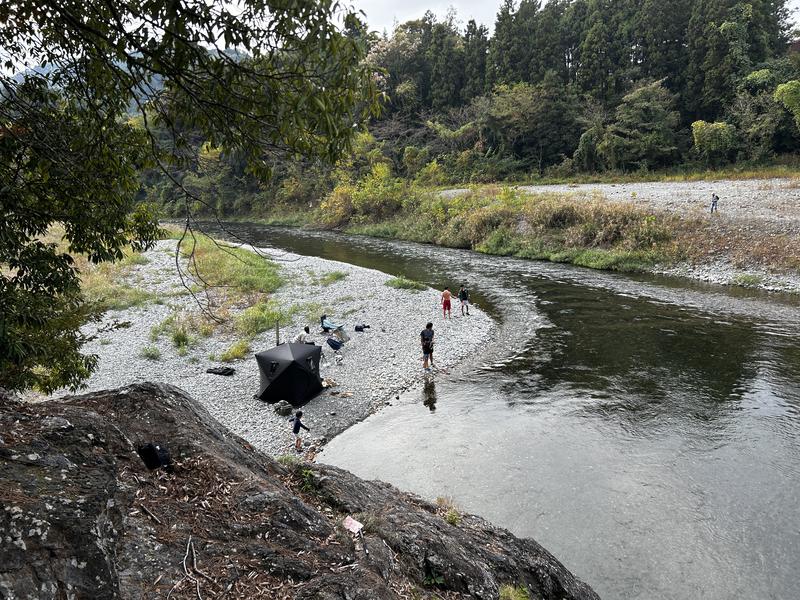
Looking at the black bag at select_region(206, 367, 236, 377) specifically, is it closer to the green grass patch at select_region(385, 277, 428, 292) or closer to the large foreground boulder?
the large foreground boulder

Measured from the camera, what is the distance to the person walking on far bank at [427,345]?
15.6m

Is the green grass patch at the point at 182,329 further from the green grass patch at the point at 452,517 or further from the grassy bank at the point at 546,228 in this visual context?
the grassy bank at the point at 546,228

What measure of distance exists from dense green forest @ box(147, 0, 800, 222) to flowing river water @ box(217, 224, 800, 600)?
3190 cm

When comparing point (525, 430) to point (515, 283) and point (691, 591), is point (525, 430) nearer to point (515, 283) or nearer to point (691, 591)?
point (691, 591)

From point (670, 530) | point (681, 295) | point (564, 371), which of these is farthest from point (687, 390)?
point (681, 295)

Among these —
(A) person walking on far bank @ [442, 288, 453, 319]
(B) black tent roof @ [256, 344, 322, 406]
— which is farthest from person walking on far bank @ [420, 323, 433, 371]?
(A) person walking on far bank @ [442, 288, 453, 319]

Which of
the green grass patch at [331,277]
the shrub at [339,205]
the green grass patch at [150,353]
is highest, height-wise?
the shrub at [339,205]

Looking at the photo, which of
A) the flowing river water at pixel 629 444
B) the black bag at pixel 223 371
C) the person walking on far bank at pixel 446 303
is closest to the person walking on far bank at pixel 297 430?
the flowing river water at pixel 629 444

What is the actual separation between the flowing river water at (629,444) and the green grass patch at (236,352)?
600 cm

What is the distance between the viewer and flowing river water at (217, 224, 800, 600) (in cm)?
855

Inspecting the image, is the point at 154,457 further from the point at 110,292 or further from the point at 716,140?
the point at 716,140

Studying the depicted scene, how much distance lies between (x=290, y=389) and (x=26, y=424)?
8.73m

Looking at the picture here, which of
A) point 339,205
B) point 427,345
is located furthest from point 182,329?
point 339,205

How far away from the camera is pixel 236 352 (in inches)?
663
